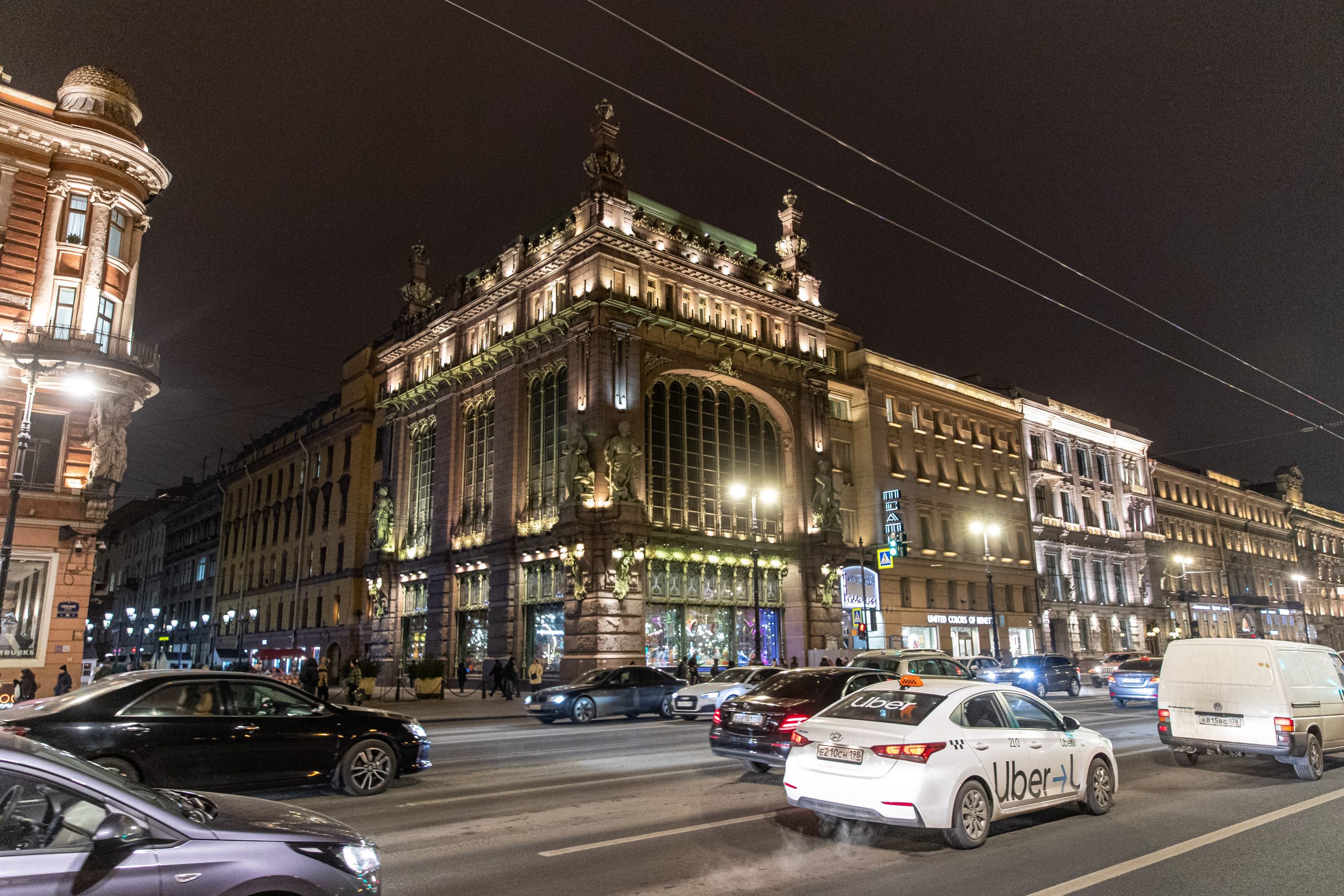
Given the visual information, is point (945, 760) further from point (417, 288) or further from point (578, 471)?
point (417, 288)

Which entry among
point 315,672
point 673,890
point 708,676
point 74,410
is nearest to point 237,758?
point 673,890

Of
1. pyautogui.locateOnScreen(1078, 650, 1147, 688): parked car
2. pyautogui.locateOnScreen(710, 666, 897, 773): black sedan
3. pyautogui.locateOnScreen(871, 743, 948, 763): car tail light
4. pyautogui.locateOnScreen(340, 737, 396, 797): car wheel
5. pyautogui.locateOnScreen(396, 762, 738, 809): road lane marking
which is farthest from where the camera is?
pyautogui.locateOnScreen(1078, 650, 1147, 688): parked car

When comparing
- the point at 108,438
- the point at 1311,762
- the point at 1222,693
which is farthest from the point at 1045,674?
the point at 108,438

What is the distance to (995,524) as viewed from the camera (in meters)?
55.9

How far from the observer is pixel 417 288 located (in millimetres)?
54500

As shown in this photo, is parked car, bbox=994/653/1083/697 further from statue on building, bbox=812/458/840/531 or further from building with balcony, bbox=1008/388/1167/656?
building with balcony, bbox=1008/388/1167/656

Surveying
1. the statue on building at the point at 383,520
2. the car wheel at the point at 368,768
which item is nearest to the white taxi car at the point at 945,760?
the car wheel at the point at 368,768

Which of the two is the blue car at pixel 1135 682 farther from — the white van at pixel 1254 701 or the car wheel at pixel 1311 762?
the car wheel at pixel 1311 762

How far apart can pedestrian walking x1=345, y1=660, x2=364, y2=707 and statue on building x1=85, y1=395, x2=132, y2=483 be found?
10.6 m

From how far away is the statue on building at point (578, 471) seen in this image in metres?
35.2

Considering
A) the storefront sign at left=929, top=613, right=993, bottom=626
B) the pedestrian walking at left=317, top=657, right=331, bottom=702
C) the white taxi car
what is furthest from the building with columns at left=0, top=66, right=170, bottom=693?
the storefront sign at left=929, top=613, right=993, bottom=626

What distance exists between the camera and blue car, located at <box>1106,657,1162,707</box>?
26406mm

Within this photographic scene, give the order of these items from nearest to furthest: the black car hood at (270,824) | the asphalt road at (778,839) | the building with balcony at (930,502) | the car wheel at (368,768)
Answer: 1. the black car hood at (270,824)
2. the asphalt road at (778,839)
3. the car wheel at (368,768)
4. the building with balcony at (930,502)

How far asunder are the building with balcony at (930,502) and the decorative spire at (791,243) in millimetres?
5229
